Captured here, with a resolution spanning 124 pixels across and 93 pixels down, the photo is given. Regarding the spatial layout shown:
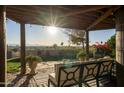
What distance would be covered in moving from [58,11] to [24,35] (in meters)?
2.30

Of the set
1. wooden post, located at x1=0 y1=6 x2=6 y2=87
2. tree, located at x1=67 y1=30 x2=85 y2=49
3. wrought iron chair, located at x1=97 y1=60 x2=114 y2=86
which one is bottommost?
wrought iron chair, located at x1=97 y1=60 x2=114 y2=86

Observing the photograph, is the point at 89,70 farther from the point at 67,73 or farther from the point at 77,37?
the point at 77,37

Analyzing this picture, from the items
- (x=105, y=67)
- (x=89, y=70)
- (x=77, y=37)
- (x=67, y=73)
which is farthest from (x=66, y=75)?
(x=77, y=37)

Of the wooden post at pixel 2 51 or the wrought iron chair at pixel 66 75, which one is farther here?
the wrought iron chair at pixel 66 75

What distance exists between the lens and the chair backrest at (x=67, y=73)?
2.79 meters

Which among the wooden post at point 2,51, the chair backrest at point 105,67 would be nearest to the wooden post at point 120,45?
the chair backrest at point 105,67

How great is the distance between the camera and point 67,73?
2.87 m

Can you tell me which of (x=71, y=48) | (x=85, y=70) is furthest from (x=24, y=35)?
(x=71, y=48)

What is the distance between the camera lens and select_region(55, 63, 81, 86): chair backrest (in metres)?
2.79

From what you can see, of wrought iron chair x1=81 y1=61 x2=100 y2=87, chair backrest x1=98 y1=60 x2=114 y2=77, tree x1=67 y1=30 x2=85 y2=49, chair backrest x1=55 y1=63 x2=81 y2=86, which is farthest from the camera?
tree x1=67 y1=30 x2=85 y2=49

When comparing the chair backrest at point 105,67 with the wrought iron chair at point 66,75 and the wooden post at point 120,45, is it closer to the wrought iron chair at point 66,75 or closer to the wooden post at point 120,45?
the wooden post at point 120,45

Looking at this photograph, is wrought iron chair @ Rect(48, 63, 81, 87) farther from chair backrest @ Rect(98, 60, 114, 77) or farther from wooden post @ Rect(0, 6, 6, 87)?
wooden post @ Rect(0, 6, 6, 87)

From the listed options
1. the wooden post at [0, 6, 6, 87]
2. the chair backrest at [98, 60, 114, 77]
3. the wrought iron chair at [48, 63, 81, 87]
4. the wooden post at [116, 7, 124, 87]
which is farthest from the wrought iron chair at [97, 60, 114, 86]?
the wooden post at [0, 6, 6, 87]
